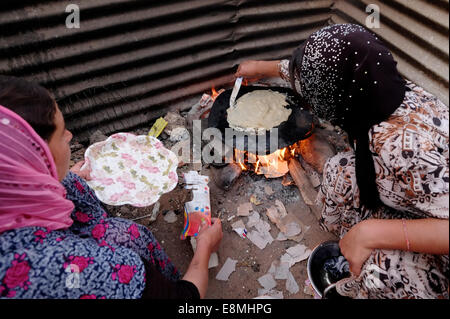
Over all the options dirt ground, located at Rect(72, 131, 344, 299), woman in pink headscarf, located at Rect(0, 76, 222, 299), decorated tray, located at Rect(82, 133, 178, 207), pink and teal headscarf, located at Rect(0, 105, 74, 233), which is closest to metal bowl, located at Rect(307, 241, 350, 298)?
dirt ground, located at Rect(72, 131, 344, 299)

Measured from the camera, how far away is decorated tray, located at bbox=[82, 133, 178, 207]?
262cm

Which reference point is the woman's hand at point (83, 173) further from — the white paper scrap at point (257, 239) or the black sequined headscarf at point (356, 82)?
the black sequined headscarf at point (356, 82)

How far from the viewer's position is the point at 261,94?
10.8ft

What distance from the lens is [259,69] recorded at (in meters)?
2.97

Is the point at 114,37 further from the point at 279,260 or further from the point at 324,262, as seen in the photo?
the point at 324,262

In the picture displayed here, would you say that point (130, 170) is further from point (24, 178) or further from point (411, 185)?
point (411, 185)

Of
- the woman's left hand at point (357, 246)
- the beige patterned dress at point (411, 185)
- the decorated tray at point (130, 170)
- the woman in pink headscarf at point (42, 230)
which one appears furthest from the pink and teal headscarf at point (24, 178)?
the beige patterned dress at point (411, 185)

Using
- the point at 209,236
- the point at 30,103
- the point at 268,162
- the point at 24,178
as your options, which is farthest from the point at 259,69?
the point at 24,178

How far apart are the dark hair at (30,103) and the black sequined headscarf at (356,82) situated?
4.87 ft

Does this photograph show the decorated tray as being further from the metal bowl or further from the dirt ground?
the metal bowl

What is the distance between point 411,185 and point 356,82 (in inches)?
24.8

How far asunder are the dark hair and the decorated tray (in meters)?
1.18

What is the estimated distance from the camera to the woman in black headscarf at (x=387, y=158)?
1.61m

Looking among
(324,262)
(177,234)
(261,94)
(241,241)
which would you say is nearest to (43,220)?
(177,234)
